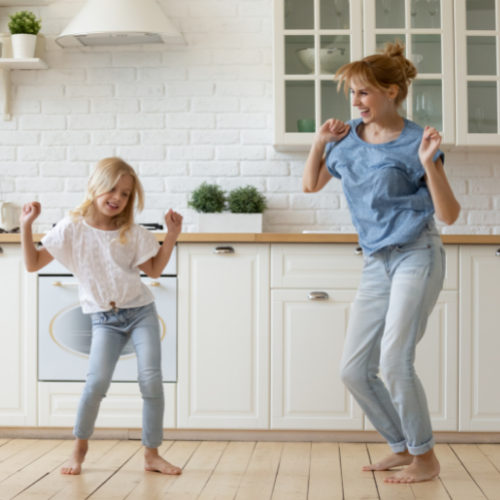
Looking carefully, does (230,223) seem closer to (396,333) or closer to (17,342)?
(17,342)

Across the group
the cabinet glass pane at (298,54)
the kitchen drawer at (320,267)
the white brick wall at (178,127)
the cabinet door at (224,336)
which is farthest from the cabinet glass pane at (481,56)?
the cabinet door at (224,336)

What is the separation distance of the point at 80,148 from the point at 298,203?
3.71 ft

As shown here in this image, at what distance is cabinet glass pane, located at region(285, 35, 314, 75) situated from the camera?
2914 millimetres

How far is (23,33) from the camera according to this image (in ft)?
10.2

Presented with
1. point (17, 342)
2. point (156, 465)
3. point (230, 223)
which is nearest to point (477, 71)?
point (230, 223)

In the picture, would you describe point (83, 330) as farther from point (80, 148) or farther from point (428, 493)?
point (428, 493)

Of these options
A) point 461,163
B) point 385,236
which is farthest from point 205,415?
point 461,163

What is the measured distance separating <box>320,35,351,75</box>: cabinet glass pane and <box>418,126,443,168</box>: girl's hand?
1.28 metres

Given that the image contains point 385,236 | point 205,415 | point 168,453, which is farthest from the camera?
point 205,415

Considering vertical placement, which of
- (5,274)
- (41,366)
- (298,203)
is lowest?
(41,366)

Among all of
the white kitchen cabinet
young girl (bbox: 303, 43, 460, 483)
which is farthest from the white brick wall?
young girl (bbox: 303, 43, 460, 483)

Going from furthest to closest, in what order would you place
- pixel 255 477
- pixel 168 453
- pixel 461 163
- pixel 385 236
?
pixel 461 163 → pixel 168 453 → pixel 255 477 → pixel 385 236

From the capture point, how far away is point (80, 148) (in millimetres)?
3242

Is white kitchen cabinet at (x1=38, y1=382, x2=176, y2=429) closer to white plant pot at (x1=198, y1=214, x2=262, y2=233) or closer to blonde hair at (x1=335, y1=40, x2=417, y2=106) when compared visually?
white plant pot at (x1=198, y1=214, x2=262, y2=233)
